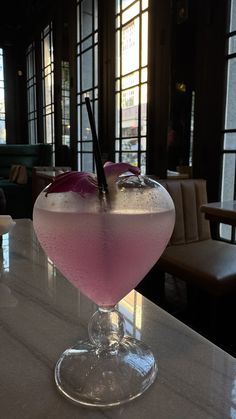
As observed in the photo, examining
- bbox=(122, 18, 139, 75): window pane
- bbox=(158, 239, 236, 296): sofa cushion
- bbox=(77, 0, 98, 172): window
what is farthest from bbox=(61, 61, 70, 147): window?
bbox=(158, 239, 236, 296): sofa cushion

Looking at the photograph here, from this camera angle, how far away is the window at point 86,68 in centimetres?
397

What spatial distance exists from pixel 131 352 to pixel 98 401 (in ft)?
0.30

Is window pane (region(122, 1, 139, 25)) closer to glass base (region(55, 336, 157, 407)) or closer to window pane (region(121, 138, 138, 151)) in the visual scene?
window pane (region(121, 138, 138, 151))

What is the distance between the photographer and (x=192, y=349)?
47 cm

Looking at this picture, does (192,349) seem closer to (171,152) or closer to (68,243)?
(68,243)

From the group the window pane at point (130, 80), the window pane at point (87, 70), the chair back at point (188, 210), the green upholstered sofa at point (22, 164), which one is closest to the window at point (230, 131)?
the chair back at point (188, 210)

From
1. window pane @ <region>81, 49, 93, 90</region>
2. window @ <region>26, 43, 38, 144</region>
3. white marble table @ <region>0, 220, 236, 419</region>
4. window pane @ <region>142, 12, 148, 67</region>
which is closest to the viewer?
white marble table @ <region>0, 220, 236, 419</region>

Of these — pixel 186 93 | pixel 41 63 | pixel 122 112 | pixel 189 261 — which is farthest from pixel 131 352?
pixel 41 63

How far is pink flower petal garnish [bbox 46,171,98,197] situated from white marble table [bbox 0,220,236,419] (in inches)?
8.4

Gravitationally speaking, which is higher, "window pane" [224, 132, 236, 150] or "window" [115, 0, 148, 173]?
"window" [115, 0, 148, 173]

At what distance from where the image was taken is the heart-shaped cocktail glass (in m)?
0.37

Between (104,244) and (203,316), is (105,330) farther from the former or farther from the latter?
(203,316)

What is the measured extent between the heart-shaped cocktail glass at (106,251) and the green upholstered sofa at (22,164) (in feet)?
13.9

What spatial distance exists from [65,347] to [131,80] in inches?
123
